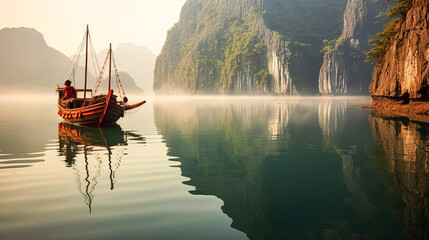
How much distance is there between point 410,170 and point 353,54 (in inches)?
5527

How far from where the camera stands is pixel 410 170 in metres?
10.7

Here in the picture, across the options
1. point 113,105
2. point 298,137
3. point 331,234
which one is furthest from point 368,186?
point 113,105

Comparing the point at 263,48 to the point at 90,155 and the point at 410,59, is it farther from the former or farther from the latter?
the point at 90,155

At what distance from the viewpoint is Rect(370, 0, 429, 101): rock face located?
29797mm

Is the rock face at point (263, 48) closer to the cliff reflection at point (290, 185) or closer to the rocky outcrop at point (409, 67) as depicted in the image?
the rocky outcrop at point (409, 67)

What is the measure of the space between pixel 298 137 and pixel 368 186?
10.8 m

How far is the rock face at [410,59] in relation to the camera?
29.8 m

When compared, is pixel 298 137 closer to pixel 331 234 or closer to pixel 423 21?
pixel 331 234

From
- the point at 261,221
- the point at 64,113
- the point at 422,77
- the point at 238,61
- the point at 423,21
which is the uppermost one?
the point at 238,61

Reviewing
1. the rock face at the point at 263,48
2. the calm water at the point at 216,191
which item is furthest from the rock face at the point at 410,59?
the rock face at the point at 263,48

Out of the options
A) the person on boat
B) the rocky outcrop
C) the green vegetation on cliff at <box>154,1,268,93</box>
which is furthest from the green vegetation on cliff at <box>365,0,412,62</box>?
the green vegetation on cliff at <box>154,1,268,93</box>

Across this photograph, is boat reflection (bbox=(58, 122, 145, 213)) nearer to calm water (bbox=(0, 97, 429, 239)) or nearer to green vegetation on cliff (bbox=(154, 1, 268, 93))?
calm water (bbox=(0, 97, 429, 239))

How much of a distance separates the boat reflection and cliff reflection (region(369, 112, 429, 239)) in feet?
26.2

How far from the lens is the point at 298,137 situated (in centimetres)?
1977
